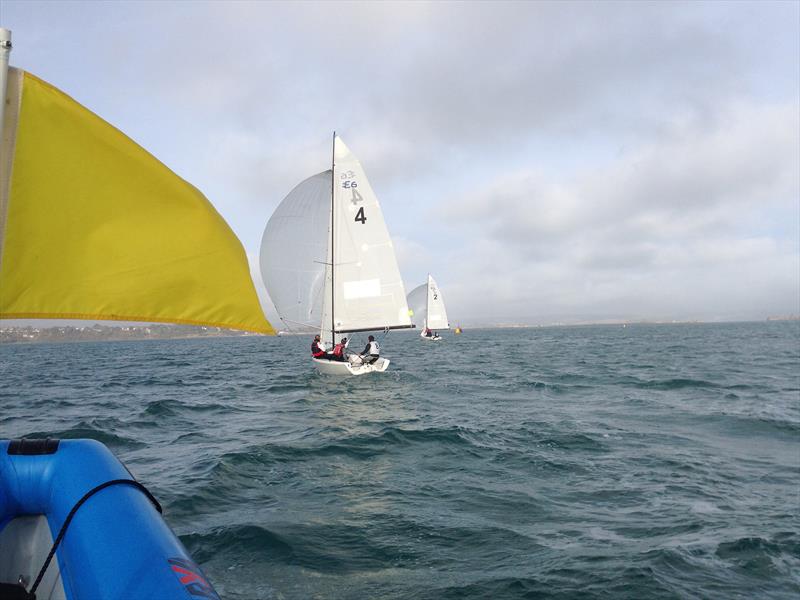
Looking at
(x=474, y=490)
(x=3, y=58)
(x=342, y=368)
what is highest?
(x=3, y=58)

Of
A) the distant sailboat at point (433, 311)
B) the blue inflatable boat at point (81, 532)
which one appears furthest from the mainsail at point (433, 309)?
the blue inflatable boat at point (81, 532)

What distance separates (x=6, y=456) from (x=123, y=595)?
6.41ft

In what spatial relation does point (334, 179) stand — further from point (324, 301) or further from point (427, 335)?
point (427, 335)

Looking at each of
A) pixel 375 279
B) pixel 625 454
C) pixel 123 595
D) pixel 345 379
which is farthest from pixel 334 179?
pixel 123 595

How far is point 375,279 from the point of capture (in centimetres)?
2733

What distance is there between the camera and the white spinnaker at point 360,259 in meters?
26.7

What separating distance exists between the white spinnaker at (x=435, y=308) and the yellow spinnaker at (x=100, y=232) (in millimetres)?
81572

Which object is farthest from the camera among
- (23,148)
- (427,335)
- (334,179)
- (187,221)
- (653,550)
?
(427,335)

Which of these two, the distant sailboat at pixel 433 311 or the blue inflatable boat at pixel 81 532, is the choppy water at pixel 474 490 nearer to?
the blue inflatable boat at pixel 81 532

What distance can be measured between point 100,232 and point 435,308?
8404cm

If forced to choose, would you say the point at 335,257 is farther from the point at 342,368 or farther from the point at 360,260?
the point at 342,368

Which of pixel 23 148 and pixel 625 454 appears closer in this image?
pixel 23 148

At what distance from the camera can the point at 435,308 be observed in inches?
3413

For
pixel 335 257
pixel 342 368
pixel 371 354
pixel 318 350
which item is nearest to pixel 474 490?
pixel 342 368
